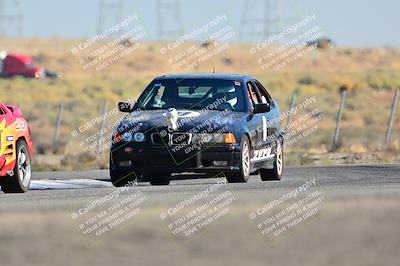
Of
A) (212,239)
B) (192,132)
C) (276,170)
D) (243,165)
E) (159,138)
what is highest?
(212,239)

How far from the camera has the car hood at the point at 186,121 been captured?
19.4 meters

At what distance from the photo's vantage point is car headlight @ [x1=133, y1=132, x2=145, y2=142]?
19.4 metres

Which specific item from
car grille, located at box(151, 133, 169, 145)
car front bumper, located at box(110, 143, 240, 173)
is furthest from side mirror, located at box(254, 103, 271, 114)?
car grille, located at box(151, 133, 169, 145)

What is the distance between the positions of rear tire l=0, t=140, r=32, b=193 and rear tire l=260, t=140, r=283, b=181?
13.9 ft

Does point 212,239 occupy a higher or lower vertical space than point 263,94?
higher

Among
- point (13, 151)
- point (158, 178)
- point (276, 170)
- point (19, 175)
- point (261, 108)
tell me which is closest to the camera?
point (13, 151)

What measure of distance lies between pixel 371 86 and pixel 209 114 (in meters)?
57.6

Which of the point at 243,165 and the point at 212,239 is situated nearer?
the point at 212,239

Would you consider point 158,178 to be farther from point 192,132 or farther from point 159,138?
point 192,132

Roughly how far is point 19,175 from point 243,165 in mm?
3167

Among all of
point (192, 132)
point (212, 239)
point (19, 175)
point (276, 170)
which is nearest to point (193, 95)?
point (192, 132)

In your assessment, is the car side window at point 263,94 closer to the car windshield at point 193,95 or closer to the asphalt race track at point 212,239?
the car windshield at point 193,95

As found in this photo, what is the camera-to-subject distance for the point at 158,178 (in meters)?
21.0

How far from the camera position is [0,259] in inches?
404
